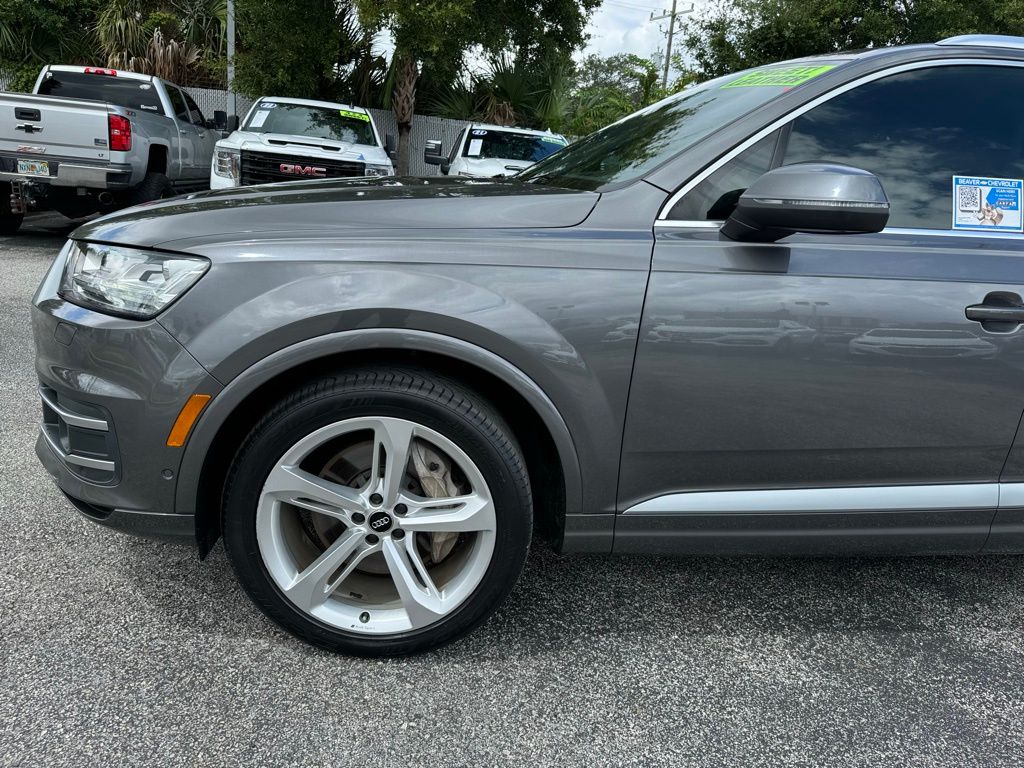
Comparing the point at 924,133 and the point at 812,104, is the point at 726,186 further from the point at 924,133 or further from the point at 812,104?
the point at 924,133

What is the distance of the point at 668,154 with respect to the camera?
208 cm

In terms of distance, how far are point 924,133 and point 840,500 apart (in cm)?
105

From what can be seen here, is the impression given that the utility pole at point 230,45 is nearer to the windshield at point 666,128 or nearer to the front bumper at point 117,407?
the windshield at point 666,128

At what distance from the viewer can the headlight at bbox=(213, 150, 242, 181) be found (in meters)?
8.38

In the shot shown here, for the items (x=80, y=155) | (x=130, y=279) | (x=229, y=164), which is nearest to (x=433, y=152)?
(x=229, y=164)

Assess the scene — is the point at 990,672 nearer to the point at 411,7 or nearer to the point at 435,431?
the point at 435,431

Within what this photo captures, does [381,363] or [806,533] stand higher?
[381,363]

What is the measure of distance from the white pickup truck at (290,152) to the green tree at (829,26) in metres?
11.1

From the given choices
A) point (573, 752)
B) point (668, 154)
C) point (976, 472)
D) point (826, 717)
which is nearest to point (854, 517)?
point (976, 472)

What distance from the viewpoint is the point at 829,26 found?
55.7 feet

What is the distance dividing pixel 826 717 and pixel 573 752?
0.68m

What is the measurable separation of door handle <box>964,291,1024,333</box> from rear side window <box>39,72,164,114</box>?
10026 millimetres

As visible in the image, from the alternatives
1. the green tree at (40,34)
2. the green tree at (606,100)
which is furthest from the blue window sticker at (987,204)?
the green tree at (40,34)

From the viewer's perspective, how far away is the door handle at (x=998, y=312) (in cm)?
194
